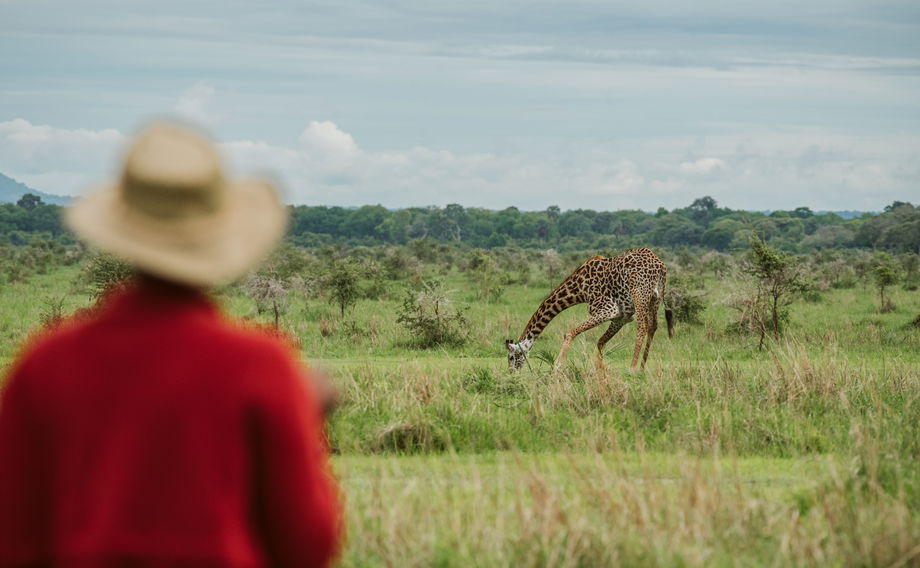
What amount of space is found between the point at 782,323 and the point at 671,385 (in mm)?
11446

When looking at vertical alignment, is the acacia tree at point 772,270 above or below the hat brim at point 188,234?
below

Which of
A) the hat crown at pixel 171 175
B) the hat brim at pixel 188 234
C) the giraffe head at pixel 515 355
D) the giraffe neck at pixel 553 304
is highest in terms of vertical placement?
the hat crown at pixel 171 175

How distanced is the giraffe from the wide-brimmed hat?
47.1 feet

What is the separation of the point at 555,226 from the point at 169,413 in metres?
128

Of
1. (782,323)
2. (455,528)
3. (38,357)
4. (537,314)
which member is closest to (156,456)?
(38,357)

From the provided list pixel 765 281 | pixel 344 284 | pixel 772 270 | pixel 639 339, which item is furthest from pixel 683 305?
pixel 639 339

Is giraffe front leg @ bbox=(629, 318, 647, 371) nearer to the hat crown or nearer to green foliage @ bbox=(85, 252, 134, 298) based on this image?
green foliage @ bbox=(85, 252, 134, 298)

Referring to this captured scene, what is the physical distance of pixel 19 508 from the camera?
126 inches

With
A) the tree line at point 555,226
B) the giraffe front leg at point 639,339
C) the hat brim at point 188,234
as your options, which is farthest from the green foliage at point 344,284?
the tree line at point 555,226

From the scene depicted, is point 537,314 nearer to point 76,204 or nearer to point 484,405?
point 484,405

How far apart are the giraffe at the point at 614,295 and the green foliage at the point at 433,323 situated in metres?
2.72

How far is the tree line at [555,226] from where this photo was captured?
103875 mm

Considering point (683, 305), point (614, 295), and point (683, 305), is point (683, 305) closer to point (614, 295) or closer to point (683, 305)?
point (683, 305)

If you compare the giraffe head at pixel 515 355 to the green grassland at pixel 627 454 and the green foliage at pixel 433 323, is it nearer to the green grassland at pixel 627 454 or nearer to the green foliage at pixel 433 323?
the green grassland at pixel 627 454
